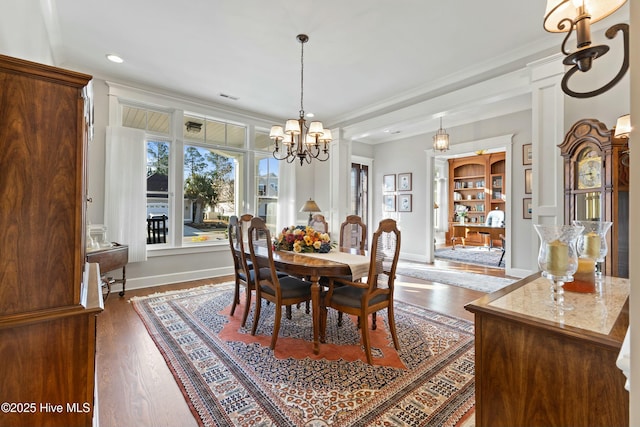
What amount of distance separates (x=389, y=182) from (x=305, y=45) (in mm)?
4617

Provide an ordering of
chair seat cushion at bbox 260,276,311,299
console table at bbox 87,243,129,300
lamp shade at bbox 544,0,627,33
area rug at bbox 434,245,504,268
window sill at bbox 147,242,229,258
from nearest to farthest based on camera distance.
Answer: lamp shade at bbox 544,0,627,33 → chair seat cushion at bbox 260,276,311,299 → console table at bbox 87,243,129,300 → window sill at bbox 147,242,229,258 → area rug at bbox 434,245,504,268

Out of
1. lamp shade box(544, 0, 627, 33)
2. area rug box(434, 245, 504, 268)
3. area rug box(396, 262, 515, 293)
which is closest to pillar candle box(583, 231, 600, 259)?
lamp shade box(544, 0, 627, 33)

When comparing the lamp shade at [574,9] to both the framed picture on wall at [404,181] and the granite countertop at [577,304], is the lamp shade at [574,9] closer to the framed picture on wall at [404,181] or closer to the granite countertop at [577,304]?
the granite countertop at [577,304]

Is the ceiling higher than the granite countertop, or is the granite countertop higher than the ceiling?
the ceiling

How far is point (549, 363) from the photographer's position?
0.98m

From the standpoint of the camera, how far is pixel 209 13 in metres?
2.56

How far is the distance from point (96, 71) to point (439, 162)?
8353 mm

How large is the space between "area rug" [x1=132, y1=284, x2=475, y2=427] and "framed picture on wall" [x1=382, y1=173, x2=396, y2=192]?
174 inches

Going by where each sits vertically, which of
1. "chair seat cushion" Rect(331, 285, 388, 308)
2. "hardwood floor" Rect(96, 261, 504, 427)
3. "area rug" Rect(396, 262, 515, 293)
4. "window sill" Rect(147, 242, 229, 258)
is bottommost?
"hardwood floor" Rect(96, 261, 504, 427)

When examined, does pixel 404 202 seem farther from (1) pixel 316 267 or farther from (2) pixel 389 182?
(1) pixel 316 267

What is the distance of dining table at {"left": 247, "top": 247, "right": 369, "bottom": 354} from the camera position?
2221 millimetres

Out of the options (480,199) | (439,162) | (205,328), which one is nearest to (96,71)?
(205,328)

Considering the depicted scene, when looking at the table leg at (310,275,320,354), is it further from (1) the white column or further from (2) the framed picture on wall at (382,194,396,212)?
(2) the framed picture on wall at (382,194,396,212)

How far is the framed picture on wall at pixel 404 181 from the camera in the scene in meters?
6.70
